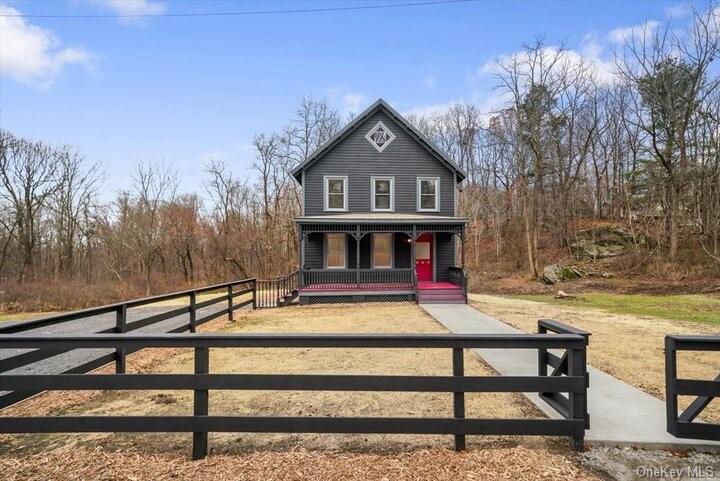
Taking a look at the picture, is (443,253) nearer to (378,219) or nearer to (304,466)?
(378,219)

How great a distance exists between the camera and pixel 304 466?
2.82m

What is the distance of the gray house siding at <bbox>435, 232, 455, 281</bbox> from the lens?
16547mm

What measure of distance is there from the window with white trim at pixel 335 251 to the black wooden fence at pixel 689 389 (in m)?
Answer: 13.5

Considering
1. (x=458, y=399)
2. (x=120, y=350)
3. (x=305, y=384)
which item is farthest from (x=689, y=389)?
(x=120, y=350)

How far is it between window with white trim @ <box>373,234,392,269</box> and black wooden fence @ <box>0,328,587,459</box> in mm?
13260

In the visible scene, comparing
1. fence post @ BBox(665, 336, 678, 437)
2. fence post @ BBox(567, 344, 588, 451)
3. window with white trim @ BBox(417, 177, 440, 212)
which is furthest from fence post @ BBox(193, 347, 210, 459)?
window with white trim @ BBox(417, 177, 440, 212)

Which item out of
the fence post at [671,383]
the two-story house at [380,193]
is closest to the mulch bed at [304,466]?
the fence post at [671,383]

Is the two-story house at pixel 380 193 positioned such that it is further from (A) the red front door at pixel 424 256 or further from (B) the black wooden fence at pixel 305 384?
(B) the black wooden fence at pixel 305 384

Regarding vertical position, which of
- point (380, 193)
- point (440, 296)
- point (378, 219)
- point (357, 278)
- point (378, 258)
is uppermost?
point (380, 193)

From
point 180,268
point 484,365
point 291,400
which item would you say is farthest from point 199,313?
point 180,268

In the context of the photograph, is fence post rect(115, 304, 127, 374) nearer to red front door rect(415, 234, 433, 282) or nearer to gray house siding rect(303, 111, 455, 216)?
gray house siding rect(303, 111, 455, 216)

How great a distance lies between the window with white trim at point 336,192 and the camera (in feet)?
53.3

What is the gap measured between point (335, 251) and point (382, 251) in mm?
2217

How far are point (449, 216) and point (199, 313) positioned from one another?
11.5m
